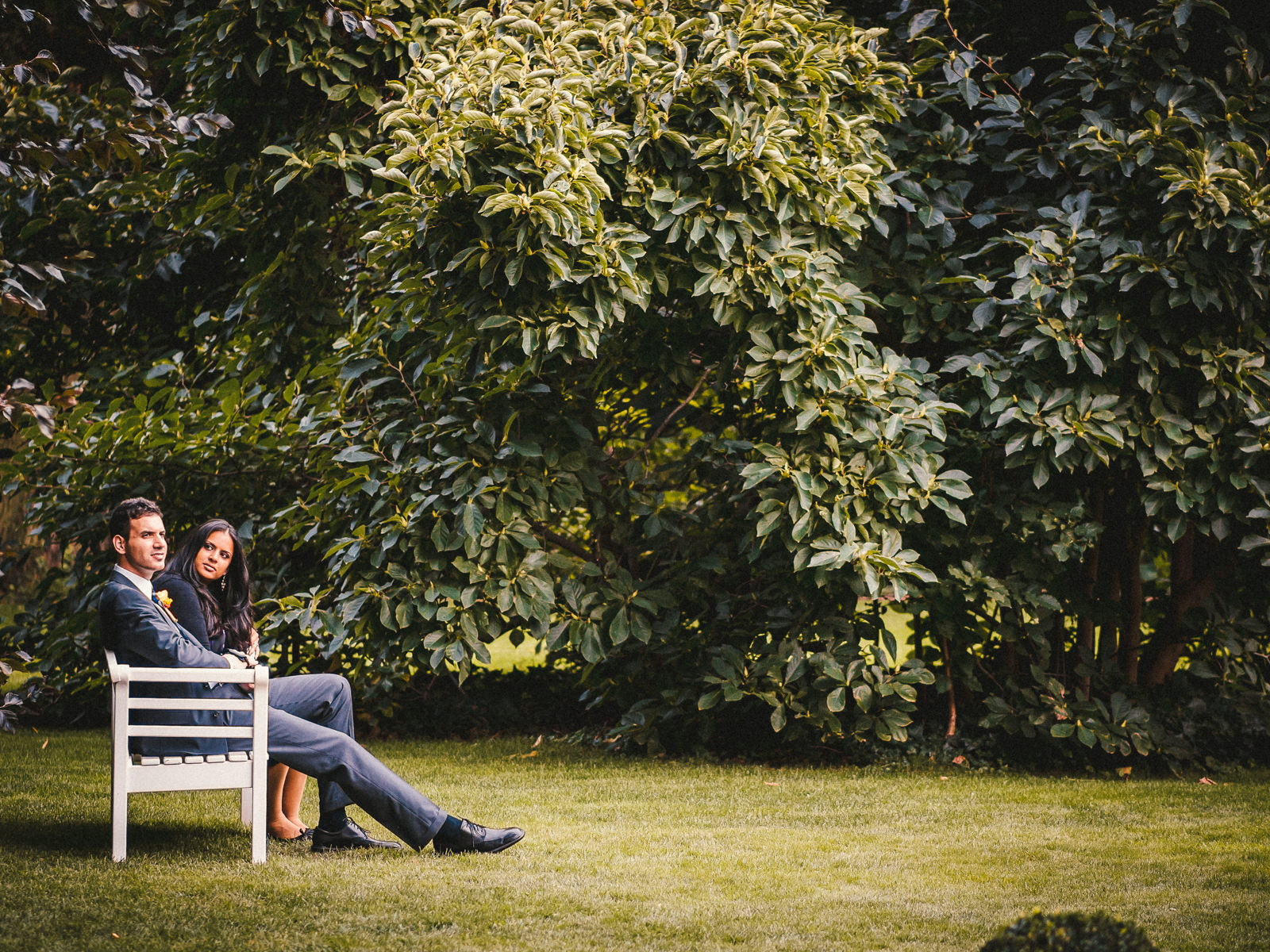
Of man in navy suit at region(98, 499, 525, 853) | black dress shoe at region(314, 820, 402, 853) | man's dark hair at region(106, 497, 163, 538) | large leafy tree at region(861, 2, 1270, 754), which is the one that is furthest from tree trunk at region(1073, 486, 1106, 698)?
man's dark hair at region(106, 497, 163, 538)

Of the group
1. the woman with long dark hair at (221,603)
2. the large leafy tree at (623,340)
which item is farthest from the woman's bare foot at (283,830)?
the large leafy tree at (623,340)

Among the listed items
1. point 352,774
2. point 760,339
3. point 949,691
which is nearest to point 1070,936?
point 352,774

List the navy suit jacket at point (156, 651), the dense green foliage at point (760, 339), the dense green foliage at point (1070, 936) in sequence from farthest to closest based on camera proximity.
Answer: the dense green foliage at point (760, 339)
the navy suit jacket at point (156, 651)
the dense green foliage at point (1070, 936)

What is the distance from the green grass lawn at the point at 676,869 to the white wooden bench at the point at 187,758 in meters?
0.24

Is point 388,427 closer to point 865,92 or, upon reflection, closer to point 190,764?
point 190,764

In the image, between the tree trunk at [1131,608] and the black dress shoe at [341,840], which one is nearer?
the black dress shoe at [341,840]

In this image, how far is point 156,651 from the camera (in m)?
4.18

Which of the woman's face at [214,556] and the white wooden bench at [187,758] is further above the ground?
the woman's face at [214,556]

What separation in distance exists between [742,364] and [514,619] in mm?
1979

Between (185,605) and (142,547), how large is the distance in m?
0.29

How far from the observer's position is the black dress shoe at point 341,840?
444 centimetres

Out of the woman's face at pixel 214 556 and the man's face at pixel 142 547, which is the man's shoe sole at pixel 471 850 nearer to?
the woman's face at pixel 214 556

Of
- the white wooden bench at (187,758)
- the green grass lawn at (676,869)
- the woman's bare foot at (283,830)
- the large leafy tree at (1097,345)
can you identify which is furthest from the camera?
the large leafy tree at (1097,345)

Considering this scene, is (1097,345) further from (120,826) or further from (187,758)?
(120,826)
